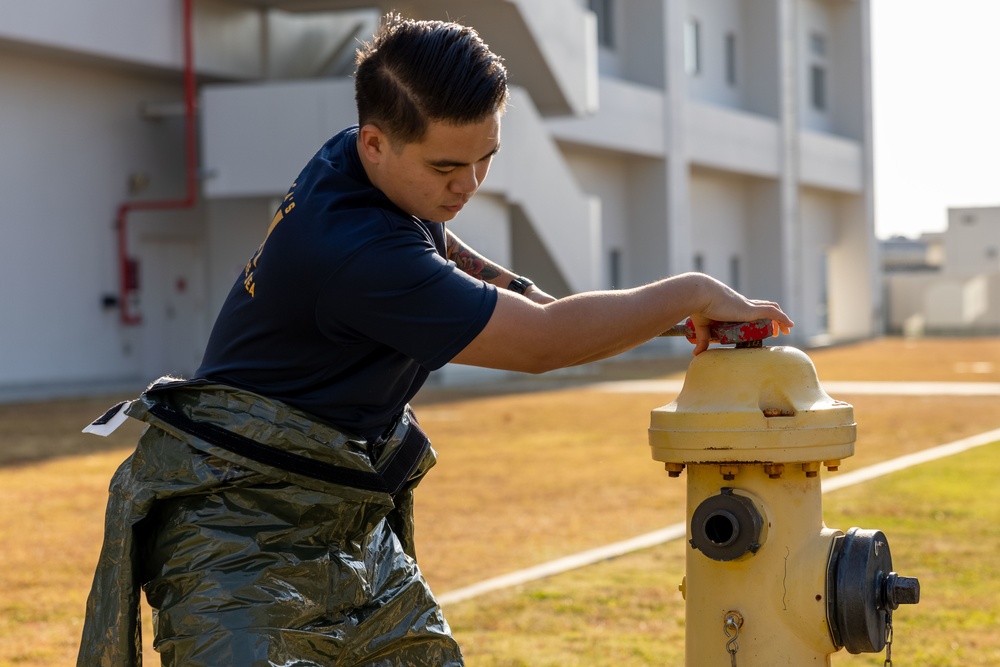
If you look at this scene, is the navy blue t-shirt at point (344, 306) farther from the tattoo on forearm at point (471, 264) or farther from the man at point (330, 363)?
the tattoo on forearm at point (471, 264)

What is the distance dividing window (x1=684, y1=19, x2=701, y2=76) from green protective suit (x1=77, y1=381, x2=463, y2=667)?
102 feet

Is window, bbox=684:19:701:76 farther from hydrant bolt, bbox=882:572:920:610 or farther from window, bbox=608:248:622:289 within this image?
hydrant bolt, bbox=882:572:920:610

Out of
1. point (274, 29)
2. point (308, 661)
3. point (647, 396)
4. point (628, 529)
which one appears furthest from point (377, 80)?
point (274, 29)

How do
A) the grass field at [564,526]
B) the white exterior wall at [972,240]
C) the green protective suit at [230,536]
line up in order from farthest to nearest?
1. the white exterior wall at [972,240]
2. the grass field at [564,526]
3. the green protective suit at [230,536]

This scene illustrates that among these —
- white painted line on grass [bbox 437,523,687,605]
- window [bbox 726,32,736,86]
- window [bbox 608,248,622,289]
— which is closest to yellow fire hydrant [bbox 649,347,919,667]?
white painted line on grass [bbox 437,523,687,605]

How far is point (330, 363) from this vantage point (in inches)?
92.6

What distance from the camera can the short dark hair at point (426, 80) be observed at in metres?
2.17

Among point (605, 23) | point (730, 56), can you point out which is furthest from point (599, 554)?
point (730, 56)

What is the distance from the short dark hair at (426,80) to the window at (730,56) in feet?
109

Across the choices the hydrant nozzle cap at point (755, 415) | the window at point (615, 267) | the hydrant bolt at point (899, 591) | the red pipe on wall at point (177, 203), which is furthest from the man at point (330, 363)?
the window at point (615, 267)

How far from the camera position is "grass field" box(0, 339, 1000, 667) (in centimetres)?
470

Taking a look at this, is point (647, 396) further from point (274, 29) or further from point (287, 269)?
point (287, 269)

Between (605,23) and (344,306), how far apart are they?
28.0 metres

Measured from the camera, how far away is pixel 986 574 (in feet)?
18.4
